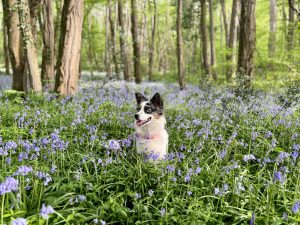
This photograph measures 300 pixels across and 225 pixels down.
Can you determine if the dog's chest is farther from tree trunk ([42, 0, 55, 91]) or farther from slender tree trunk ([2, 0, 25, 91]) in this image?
slender tree trunk ([2, 0, 25, 91])

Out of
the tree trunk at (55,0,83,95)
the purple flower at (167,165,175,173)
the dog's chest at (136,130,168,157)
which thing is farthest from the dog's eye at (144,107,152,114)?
the tree trunk at (55,0,83,95)

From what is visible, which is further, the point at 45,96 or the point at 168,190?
the point at 45,96

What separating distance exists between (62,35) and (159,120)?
5387 mm

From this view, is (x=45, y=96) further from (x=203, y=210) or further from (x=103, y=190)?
(x=203, y=210)

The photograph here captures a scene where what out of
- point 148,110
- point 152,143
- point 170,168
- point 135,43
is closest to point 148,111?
point 148,110

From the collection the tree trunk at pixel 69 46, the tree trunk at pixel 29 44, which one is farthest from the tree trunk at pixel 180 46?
the tree trunk at pixel 29 44

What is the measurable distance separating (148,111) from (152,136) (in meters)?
0.37

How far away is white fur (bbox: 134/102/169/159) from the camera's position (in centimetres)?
443

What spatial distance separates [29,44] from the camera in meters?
8.91

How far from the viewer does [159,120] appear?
181 inches

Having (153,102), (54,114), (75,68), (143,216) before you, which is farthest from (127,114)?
(143,216)

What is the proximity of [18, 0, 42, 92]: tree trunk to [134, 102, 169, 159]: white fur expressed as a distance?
5696 mm

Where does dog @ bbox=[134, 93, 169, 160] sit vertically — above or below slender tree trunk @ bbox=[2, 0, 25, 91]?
below

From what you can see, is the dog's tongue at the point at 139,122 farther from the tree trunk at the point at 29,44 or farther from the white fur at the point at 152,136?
the tree trunk at the point at 29,44
